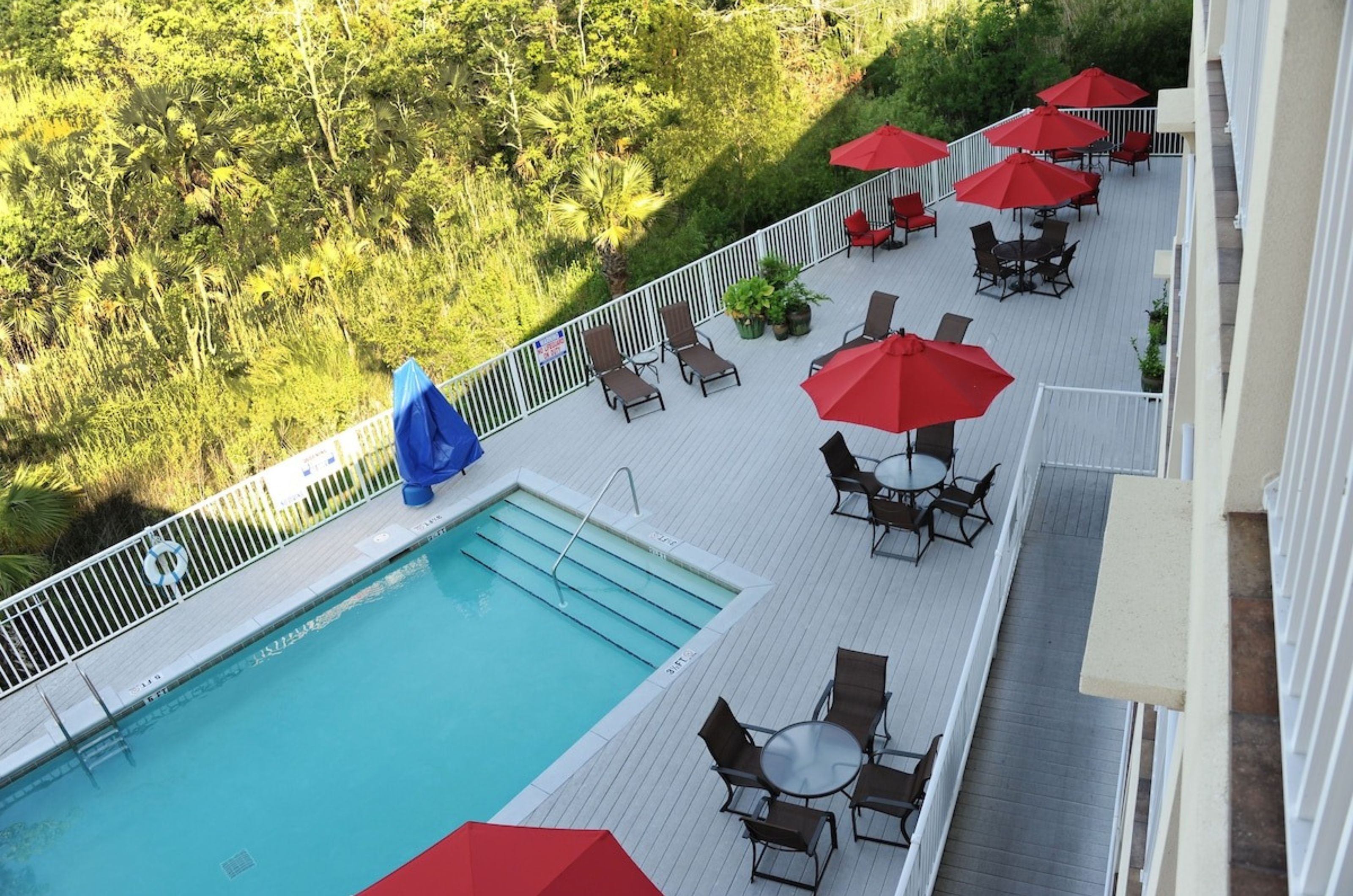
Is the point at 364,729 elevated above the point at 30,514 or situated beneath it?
situated beneath

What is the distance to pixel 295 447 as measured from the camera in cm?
1639

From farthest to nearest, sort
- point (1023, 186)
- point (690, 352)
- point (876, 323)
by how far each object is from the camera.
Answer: point (1023, 186), point (690, 352), point (876, 323)

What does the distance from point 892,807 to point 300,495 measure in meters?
7.59

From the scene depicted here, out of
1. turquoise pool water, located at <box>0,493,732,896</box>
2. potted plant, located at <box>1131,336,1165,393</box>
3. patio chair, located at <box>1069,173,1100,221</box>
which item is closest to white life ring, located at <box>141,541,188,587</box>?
turquoise pool water, located at <box>0,493,732,896</box>

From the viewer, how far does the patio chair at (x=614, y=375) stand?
14.0 m

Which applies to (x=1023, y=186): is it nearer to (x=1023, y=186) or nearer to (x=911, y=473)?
(x=1023, y=186)

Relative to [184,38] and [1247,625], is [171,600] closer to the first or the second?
→ [1247,625]

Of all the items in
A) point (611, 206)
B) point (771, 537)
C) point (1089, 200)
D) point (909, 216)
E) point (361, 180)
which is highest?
point (361, 180)

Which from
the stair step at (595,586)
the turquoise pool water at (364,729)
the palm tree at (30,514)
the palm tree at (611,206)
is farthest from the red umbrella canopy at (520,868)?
the palm tree at (611,206)

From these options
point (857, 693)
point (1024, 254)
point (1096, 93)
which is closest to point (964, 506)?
point (857, 693)

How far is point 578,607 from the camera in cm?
1138

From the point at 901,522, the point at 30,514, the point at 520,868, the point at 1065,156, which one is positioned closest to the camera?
the point at 520,868

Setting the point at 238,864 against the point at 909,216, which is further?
the point at 909,216

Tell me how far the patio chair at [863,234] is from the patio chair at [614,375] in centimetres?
515
